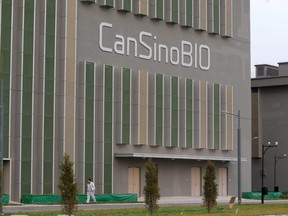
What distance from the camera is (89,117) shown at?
6250 centimetres

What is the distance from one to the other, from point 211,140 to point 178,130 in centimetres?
550

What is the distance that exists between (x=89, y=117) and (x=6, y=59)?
380 inches

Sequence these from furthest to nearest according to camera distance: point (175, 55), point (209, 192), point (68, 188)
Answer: point (175, 55) → point (209, 192) → point (68, 188)

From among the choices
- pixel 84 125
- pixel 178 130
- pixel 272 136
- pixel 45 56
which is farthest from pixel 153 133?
pixel 272 136

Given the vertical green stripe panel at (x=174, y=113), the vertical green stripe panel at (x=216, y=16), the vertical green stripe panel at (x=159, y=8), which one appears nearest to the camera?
the vertical green stripe panel at (x=159, y=8)

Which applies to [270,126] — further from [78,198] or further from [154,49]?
[78,198]

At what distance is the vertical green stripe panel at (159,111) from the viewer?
227 feet

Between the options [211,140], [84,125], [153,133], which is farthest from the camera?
[211,140]

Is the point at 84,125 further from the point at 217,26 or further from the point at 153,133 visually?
the point at 217,26

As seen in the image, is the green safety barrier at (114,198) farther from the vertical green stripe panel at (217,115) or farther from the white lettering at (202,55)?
the white lettering at (202,55)

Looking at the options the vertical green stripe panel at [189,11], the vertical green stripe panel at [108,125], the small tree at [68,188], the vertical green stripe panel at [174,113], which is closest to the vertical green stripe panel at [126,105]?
the vertical green stripe panel at [108,125]

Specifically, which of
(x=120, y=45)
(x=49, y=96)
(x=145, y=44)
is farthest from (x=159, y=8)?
(x=49, y=96)

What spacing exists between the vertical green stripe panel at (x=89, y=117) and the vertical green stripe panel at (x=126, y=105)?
371cm

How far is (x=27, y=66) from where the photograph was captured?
57.4m
